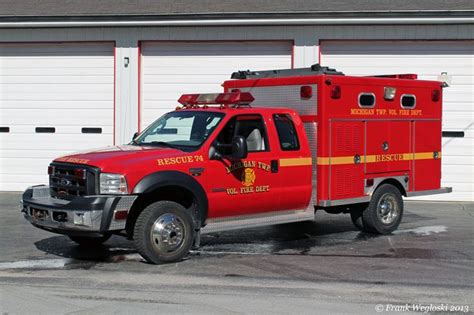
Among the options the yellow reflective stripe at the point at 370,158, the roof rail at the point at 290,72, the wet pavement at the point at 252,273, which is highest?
the roof rail at the point at 290,72

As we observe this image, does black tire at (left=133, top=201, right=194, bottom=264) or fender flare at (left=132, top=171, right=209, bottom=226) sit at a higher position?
fender flare at (left=132, top=171, right=209, bottom=226)

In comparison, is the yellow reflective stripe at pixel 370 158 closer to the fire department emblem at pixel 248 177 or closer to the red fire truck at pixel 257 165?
the red fire truck at pixel 257 165

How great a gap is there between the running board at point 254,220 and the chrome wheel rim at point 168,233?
49 cm

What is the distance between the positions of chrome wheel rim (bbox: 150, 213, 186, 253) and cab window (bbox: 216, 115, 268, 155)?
1253 millimetres

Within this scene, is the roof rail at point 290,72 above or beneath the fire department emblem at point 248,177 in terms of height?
above

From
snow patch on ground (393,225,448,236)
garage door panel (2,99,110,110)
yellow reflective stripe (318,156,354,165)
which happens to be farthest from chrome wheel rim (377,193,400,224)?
garage door panel (2,99,110,110)

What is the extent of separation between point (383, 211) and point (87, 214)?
503cm

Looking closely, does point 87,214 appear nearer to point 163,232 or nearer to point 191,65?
point 163,232

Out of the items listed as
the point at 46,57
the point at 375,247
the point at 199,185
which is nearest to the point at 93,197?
the point at 199,185

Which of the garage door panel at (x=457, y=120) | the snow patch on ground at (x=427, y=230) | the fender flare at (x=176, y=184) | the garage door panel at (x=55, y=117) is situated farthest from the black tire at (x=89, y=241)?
the garage door panel at (x=457, y=120)

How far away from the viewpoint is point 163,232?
8.66 meters

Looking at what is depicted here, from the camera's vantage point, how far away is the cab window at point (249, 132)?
9461 millimetres

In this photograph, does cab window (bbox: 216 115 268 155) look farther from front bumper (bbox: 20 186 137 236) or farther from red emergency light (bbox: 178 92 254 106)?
front bumper (bbox: 20 186 137 236)

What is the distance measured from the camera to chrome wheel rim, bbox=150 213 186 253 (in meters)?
8.66
